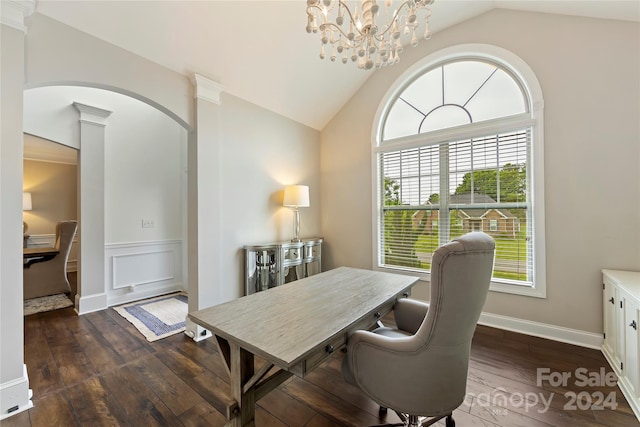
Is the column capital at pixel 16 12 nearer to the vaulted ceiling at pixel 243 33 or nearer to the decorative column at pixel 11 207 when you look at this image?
the decorative column at pixel 11 207

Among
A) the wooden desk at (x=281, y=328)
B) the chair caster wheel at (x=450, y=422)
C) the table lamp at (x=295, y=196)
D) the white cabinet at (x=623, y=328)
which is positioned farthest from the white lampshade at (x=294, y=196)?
the white cabinet at (x=623, y=328)

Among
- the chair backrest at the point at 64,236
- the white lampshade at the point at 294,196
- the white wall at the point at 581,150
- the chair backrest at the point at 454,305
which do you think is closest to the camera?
the chair backrest at the point at 454,305

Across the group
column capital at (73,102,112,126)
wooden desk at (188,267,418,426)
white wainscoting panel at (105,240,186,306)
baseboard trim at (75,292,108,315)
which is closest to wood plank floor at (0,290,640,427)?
wooden desk at (188,267,418,426)

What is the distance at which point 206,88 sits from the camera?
8.34 ft

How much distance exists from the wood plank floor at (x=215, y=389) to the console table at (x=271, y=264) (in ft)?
2.48

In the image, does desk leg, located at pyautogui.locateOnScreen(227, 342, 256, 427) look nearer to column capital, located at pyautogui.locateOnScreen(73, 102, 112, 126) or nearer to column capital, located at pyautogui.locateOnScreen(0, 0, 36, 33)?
column capital, located at pyautogui.locateOnScreen(0, 0, 36, 33)

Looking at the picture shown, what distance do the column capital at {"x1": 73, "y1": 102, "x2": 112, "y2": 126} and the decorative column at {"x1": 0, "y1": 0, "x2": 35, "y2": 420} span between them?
74.2 inches

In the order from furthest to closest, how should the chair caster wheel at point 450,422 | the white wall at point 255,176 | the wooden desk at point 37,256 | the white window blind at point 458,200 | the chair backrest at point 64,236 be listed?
the chair backrest at point 64,236
the wooden desk at point 37,256
the white wall at point 255,176
the white window blind at point 458,200
the chair caster wheel at point 450,422

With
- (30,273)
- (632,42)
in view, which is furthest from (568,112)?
(30,273)

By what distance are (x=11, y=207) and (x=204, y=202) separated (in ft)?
4.06

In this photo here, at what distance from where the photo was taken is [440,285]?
1.02 m

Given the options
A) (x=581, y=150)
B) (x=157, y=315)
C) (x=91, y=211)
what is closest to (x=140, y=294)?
(x=157, y=315)

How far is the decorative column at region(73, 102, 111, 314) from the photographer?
3172 millimetres

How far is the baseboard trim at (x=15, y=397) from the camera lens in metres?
1.53
